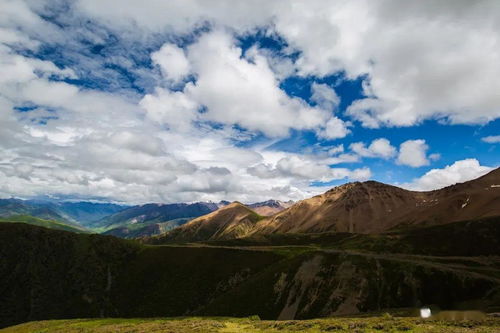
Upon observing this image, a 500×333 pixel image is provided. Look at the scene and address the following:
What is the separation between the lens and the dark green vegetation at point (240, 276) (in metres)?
102

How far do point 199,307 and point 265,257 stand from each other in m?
46.9

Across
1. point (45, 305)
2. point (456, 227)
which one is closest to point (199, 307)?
point (45, 305)

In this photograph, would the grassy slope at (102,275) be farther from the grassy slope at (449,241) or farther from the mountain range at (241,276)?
the grassy slope at (449,241)

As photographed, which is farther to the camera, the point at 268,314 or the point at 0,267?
the point at 0,267

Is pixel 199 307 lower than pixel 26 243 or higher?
lower

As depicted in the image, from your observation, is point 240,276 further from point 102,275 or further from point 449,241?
point 449,241

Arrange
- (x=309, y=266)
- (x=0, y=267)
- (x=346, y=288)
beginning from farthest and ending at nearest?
(x=0, y=267) → (x=309, y=266) → (x=346, y=288)

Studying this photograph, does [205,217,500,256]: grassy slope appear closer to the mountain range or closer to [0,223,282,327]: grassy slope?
the mountain range

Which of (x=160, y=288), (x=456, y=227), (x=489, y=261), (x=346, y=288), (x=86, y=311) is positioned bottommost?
Answer: (x=86, y=311)

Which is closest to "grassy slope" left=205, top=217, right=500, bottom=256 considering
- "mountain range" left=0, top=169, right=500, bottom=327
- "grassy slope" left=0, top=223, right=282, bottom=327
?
"mountain range" left=0, top=169, right=500, bottom=327

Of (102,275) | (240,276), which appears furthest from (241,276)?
(102,275)

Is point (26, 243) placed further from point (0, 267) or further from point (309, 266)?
point (309, 266)

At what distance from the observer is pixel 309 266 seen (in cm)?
13175

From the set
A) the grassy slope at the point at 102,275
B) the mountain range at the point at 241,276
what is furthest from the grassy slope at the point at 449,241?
the grassy slope at the point at 102,275
